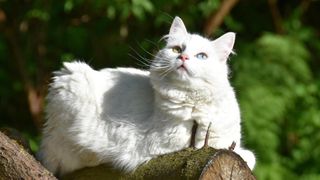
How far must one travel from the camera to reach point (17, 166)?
105 inches

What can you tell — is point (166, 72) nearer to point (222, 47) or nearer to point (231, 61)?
point (222, 47)

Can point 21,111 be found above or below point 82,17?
below

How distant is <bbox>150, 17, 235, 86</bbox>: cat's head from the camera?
295 centimetres

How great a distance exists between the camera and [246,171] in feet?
8.67

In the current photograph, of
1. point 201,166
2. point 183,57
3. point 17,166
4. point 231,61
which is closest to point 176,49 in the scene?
point 183,57

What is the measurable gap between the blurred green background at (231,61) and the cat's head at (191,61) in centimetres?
225

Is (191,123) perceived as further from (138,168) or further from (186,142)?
(138,168)

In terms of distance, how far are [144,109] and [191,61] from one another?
0.30 meters

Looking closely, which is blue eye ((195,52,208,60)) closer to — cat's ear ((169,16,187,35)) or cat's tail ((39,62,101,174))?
cat's ear ((169,16,187,35))

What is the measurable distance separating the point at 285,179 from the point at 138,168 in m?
3.05

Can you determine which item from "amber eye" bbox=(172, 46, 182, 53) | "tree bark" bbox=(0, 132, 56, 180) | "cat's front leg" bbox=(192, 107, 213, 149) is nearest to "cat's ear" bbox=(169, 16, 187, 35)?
"amber eye" bbox=(172, 46, 182, 53)

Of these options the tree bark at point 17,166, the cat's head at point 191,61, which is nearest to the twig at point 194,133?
the cat's head at point 191,61

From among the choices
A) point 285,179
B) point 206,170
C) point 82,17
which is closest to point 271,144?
point 285,179

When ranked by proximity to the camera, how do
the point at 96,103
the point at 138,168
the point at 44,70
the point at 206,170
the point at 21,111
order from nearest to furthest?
the point at 206,170, the point at 138,168, the point at 96,103, the point at 44,70, the point at 21,111
